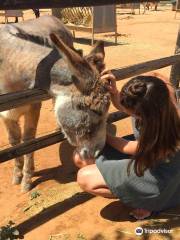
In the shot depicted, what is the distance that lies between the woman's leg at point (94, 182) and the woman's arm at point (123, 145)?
0.92 feet

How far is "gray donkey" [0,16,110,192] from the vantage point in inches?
133

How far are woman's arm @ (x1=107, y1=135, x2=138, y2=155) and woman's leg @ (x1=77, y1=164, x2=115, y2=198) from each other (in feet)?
0.92

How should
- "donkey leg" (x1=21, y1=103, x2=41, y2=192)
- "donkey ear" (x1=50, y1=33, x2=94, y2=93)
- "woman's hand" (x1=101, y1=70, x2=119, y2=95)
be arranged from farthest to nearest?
"donkey leg" (x1=21, y1=103, x2=41, y2=192) < "woman's hand" (x1=101, y1=70, x2=119, y2=95) < "donkey ear" (x1=50, y1=33, x2=94, y2=93)

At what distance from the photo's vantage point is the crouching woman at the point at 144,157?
10.2 feet

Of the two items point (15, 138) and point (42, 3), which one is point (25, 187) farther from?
point (42, 3)

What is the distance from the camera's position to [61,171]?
501 cm

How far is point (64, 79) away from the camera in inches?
141

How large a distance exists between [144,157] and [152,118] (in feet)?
1.10

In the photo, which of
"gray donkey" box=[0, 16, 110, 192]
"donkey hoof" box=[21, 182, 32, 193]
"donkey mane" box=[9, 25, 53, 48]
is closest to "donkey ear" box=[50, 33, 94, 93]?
"gray donkey" box=[0, 16, 110, 192]

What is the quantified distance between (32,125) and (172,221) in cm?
201

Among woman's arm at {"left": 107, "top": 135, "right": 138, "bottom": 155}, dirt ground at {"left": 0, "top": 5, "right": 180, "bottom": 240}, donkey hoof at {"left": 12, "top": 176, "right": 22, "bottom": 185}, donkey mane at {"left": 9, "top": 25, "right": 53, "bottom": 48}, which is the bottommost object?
donkey hoof at {"left": 12, "top": 176, "right": 22, "bottom": 185}

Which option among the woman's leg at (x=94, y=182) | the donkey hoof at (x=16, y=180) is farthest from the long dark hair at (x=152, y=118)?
the donkey hoof at (x=16, y=180)

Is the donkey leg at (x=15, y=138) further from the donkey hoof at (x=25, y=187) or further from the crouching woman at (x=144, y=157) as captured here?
the crouching woman at (x=144, y=157)

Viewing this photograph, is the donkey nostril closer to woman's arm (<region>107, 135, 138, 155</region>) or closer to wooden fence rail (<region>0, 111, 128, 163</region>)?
woman's arm (<region>107, 135, 138, 155</region>)
